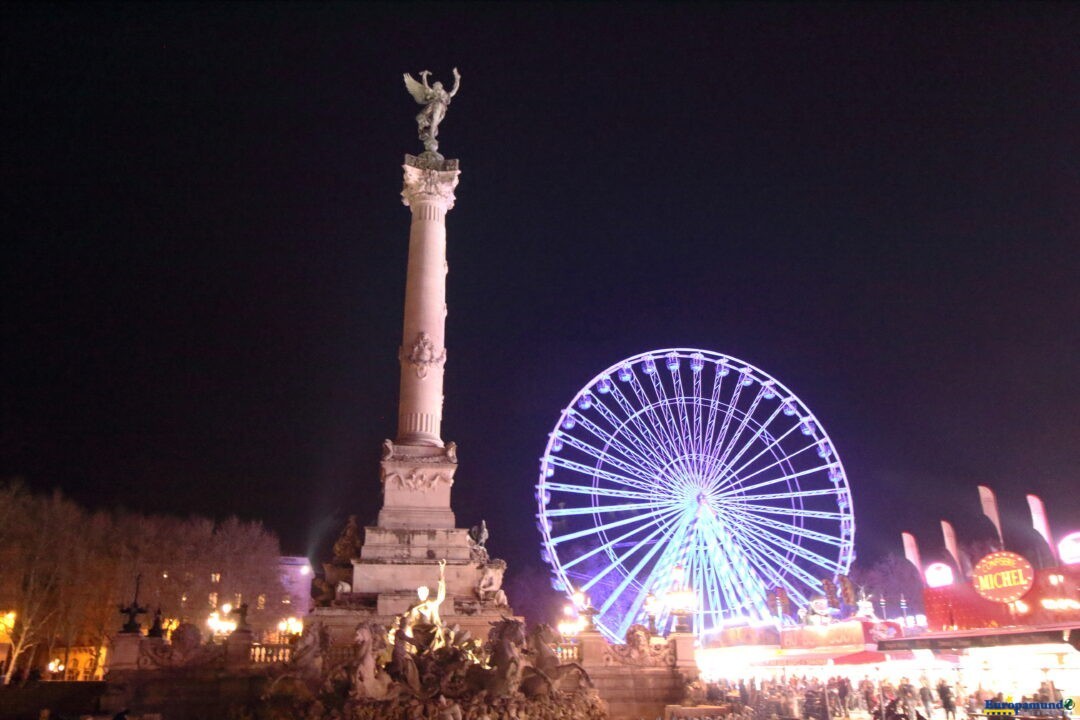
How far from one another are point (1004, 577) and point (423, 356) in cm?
2403

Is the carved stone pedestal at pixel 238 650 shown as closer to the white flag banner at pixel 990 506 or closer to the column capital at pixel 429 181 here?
the column capital at pixel 429 181

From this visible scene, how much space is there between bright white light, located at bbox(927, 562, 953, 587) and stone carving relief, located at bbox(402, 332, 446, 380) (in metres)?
25.1

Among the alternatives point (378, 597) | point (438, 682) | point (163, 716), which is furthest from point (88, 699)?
point (438, 682)

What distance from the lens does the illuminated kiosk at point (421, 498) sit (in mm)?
27062

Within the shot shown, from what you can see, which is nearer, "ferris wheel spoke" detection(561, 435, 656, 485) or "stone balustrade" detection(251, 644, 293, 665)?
"stone balustrade" detection(251, 644, 293, 665)

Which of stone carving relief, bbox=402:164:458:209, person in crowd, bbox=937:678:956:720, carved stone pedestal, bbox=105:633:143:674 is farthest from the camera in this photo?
stone carving relief, bbox=402:164:458:209

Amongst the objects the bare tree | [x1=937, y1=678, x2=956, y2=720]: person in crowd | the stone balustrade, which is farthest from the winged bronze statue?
[x1=937, y1=678, x2=956, y2=720]: person in crowd

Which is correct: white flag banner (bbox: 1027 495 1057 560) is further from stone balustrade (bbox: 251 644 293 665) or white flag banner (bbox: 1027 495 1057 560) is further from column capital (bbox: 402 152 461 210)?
stone balustrade (bbox: 251 644 293 665)

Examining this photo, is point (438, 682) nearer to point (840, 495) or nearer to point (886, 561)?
point (840, 495)

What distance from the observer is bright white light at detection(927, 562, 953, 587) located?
38.1 m

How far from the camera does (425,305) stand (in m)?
33.1

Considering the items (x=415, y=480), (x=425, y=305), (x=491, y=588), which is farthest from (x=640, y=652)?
(x=425, y=305)

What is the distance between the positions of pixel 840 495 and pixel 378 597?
24425 mm

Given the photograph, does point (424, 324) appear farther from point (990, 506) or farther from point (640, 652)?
point (990, 506)
